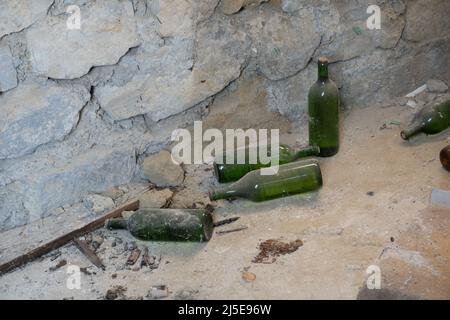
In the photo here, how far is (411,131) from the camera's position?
1.99m

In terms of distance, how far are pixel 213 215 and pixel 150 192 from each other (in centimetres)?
23

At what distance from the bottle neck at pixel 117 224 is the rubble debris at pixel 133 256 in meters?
0.09

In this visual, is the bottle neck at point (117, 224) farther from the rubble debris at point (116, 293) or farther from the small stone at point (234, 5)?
the small stone at point (234, 5)

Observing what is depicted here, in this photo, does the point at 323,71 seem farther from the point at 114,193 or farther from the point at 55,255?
the point at 55,255

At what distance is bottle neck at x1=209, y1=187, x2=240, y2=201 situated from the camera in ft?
5.80

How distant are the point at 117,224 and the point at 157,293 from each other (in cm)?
31

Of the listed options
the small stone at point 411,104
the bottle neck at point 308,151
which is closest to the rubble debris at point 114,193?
the bottle neck at point 308,151

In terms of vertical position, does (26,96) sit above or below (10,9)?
below

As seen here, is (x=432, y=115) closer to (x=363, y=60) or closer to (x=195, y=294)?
(x=363, y=60)

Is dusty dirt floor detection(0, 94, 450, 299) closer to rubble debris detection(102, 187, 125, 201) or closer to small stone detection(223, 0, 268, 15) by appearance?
rubble debris detection(102, 187, 125, 201)

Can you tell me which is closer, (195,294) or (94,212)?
(195,294)

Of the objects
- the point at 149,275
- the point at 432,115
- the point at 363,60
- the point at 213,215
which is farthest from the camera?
the point at 363,60

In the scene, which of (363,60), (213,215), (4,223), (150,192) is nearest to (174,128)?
(150,192)
